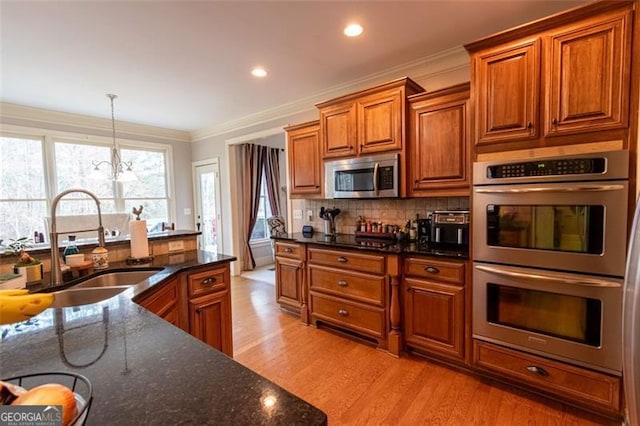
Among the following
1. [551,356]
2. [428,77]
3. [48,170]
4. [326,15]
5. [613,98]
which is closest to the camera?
[613,98]

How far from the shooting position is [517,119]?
6.49 feet

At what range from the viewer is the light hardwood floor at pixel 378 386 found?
1.84m

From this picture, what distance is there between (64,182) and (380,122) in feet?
15.9

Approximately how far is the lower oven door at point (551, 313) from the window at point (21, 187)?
5681mm

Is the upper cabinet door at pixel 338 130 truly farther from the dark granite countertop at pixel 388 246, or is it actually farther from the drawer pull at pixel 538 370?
the drawer pull at pixel 538 370

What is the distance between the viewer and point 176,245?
8.39 feet

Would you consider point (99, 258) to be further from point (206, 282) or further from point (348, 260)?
point (348, 260)

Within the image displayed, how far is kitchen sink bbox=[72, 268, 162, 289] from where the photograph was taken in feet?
6.15

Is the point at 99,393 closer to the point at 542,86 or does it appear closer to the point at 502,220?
the point at 502,220

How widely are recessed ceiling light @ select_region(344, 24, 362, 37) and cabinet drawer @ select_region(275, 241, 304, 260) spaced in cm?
201

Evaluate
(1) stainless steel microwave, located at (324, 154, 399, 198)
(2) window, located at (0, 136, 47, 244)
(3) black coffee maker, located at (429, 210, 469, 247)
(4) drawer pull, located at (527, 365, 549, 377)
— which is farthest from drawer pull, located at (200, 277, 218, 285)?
(2) window, located at (0, 136, 47, 244)

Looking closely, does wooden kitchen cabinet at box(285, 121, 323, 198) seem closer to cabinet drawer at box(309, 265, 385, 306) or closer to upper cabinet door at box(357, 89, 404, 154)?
upper cabinet door at box(357, 89, 404, 154)

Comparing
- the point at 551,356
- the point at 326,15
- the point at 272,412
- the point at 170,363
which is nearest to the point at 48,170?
the point at 326,15

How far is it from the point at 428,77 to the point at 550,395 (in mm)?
2756
